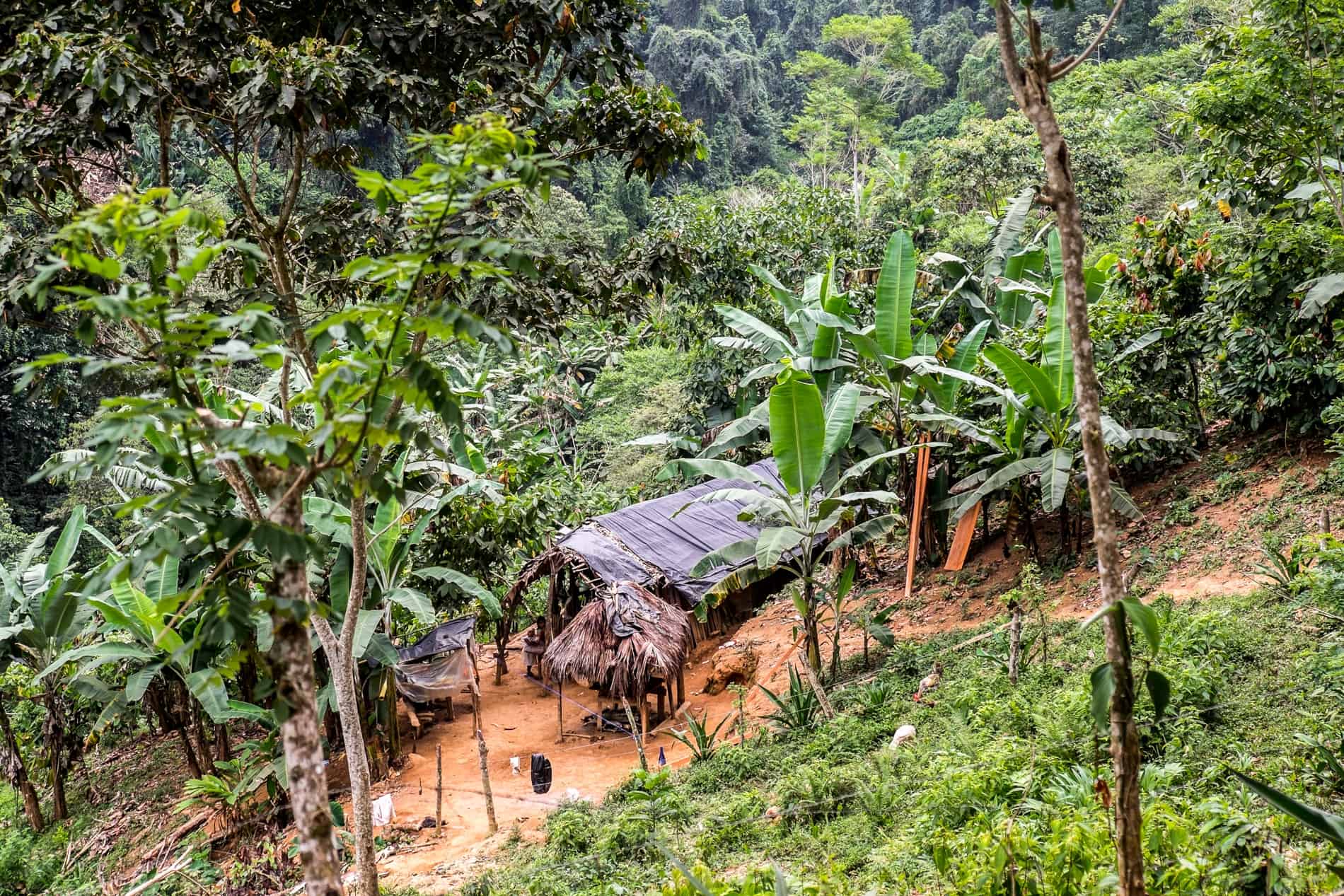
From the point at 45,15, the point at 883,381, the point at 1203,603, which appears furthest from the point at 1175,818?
the point at 45,15

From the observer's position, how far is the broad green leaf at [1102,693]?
2.36 m

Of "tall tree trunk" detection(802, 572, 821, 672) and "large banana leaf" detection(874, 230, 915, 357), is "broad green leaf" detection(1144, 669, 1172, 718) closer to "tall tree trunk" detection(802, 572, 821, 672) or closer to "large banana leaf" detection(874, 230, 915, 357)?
"tall tree trunk" detection(802, 572, 821, 672)

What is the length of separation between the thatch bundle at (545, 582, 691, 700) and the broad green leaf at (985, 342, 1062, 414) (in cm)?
387

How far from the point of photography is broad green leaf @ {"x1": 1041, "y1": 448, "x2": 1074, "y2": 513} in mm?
7230

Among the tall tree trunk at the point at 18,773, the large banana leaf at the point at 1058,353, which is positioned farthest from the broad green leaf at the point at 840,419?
the tall tree trunk at the point at 18,773

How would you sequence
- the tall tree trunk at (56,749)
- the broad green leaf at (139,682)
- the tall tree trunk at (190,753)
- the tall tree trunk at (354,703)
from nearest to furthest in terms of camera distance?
the tall tree trunk at (354,703) → the broad green leaf at (139,682) → the tall tree trunk at (190,753) → the tall tree trunk at (56,749)

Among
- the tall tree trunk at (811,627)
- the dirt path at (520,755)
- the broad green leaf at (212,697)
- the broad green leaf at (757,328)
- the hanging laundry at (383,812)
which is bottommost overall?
the dirt path at (520,755)

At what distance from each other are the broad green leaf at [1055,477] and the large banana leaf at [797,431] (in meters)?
1.88

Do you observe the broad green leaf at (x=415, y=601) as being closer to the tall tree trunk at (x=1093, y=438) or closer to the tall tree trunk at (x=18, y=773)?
the tall tree trunk at (x=18, y=773)

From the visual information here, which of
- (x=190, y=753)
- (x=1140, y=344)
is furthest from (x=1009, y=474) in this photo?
(x=190, y=753)

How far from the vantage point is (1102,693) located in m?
2.38

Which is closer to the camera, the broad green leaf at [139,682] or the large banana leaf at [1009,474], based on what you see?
the broad green leaf at [139,682]

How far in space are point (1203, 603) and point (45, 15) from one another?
321 inches

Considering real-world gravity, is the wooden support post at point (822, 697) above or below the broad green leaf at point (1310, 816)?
below
